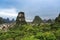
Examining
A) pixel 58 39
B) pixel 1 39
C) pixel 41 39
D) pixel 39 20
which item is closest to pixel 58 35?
pixel 58 39

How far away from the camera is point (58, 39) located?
74750mm

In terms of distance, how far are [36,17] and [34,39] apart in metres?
119

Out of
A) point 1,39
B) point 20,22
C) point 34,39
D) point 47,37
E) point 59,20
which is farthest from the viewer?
point 20,22

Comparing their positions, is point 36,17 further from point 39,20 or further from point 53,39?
point 53,39

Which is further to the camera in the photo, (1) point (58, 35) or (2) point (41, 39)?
(1) point (58, 35)

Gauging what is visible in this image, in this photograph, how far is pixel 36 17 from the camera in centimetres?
18575

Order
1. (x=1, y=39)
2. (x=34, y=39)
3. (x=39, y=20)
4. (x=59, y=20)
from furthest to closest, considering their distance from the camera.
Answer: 1. (x=39, y=20)
2. (x=59, y=20)
3. (x=1, y=39)
4. (x=34, y=39)

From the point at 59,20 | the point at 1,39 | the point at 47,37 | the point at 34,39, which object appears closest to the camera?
the point at 34,39

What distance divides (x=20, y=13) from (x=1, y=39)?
68.6m

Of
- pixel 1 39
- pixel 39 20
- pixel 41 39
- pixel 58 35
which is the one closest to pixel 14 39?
pixel 1 39

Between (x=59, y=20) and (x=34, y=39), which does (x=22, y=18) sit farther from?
(x=34, y=39)

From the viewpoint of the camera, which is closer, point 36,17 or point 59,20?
point 59,20

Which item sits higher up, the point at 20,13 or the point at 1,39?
the point at 20,13

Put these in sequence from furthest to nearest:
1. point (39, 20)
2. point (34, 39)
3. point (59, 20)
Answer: point (39, 20) → point (59, 20) → point (34, 39)
